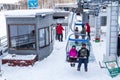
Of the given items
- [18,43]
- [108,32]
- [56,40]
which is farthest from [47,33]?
[56,40]

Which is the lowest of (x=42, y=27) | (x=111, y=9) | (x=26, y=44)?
(x=26, y=44)

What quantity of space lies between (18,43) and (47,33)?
2188 millimetres

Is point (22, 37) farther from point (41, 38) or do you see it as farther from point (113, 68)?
point (113, 68)

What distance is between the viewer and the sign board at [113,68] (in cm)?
1324

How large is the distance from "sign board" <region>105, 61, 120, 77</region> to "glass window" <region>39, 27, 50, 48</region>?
4.82 metres

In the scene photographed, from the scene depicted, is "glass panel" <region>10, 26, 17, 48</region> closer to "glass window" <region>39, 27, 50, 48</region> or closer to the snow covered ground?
"glass window" <region>39, 27, 50, 48</region>

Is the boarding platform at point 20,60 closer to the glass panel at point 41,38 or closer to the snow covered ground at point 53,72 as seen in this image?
the snow covered ground at point 53,72

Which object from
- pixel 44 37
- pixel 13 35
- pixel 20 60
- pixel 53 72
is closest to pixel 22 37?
pixel 13 35

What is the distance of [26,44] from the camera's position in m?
16.5

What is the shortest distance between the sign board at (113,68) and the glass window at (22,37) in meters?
5.05

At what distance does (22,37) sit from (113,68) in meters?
6.20

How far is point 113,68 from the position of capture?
1348 cm

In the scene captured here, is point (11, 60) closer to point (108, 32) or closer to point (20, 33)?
point (20, 33)

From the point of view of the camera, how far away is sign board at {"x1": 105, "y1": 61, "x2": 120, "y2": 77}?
13237mm
